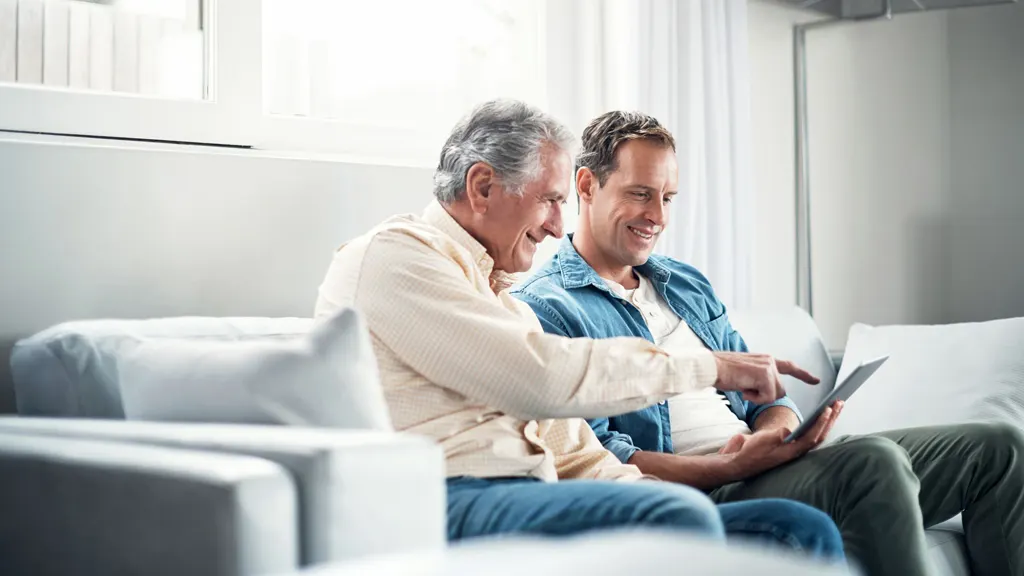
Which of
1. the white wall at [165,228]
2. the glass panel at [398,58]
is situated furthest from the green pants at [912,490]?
the glass panel at [398,58]

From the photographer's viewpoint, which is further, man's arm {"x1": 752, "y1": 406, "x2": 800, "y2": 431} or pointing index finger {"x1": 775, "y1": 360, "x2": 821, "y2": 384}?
man's arm {"x1": 752, "y1": 406, "x2": 800, "y2": 431}

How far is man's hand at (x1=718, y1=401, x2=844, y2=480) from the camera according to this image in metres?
1.99

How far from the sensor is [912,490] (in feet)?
6.22

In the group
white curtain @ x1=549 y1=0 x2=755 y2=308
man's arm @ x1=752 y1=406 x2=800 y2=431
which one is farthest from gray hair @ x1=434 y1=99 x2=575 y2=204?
white curtain @ x1=549 y1=0 x2=755 y2=308

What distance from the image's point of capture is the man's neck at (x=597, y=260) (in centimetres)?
259

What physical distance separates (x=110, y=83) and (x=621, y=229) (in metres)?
1.11

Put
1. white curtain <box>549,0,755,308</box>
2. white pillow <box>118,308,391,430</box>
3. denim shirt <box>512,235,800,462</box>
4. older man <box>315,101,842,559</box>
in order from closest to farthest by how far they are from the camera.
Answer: white pillow <box>118,308,391,430</box>
older man <box>315,101,842,559</box>
denim shirt <box>512,235,800,462</box>
white curtain <box>549,0,755,308</box>

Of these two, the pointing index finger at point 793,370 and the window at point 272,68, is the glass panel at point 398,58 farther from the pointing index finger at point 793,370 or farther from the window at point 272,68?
the pointing index finger at point 793,370

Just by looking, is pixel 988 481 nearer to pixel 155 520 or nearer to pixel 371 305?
pixel 371 305

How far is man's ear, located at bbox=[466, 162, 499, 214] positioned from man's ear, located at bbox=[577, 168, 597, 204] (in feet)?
2.20

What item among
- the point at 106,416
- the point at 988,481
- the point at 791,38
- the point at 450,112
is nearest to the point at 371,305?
the point at 106,416

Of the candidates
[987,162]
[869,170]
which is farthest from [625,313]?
[987,162]

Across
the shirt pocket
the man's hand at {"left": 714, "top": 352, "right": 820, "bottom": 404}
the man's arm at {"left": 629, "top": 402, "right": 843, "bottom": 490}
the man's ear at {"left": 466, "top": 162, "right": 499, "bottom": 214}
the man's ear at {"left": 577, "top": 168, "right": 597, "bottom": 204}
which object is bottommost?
the man's arm at {"left": 629, "top": 402, "right": 843, "bottom": 490}

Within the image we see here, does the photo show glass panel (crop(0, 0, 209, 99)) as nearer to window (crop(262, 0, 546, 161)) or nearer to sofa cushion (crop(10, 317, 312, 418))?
window (crop(262, 0, 546, 161))
